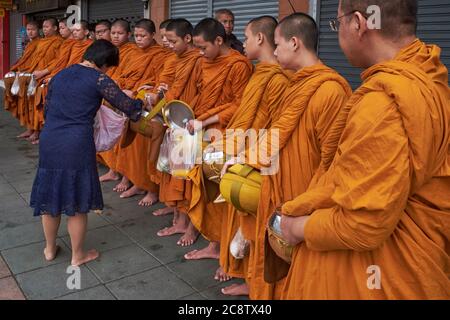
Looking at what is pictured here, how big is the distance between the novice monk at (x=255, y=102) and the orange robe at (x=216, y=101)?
1.22 ft

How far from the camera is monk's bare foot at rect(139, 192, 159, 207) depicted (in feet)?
15.5

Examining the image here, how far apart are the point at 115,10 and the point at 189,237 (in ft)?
20.7

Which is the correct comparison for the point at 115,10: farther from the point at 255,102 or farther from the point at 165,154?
the point at 255,102

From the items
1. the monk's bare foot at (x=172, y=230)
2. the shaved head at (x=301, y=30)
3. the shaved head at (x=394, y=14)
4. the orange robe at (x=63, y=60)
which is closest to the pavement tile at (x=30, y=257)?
the monk's bare foot at (x=172, y=230)

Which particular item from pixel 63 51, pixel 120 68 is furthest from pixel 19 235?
pixel 63 51

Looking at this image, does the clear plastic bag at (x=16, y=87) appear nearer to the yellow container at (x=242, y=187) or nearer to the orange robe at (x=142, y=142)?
the orange robe at (x=142, y=142)

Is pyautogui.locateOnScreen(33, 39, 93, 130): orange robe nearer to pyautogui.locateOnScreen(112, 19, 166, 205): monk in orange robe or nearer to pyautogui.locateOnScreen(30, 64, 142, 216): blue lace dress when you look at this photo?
pyautogui.locateOnScreen(112, 19, 166, 205): monk in orange robe

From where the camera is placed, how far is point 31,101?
7.04 meters

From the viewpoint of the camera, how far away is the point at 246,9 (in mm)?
5520

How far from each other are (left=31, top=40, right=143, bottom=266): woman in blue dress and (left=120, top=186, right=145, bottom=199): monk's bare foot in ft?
5.58

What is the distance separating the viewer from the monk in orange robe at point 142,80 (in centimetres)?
468

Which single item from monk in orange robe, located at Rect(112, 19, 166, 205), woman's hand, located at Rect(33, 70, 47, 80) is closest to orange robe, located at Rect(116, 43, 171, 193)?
monk in orange robe, located at Rect(112, 19, 166, 205)
